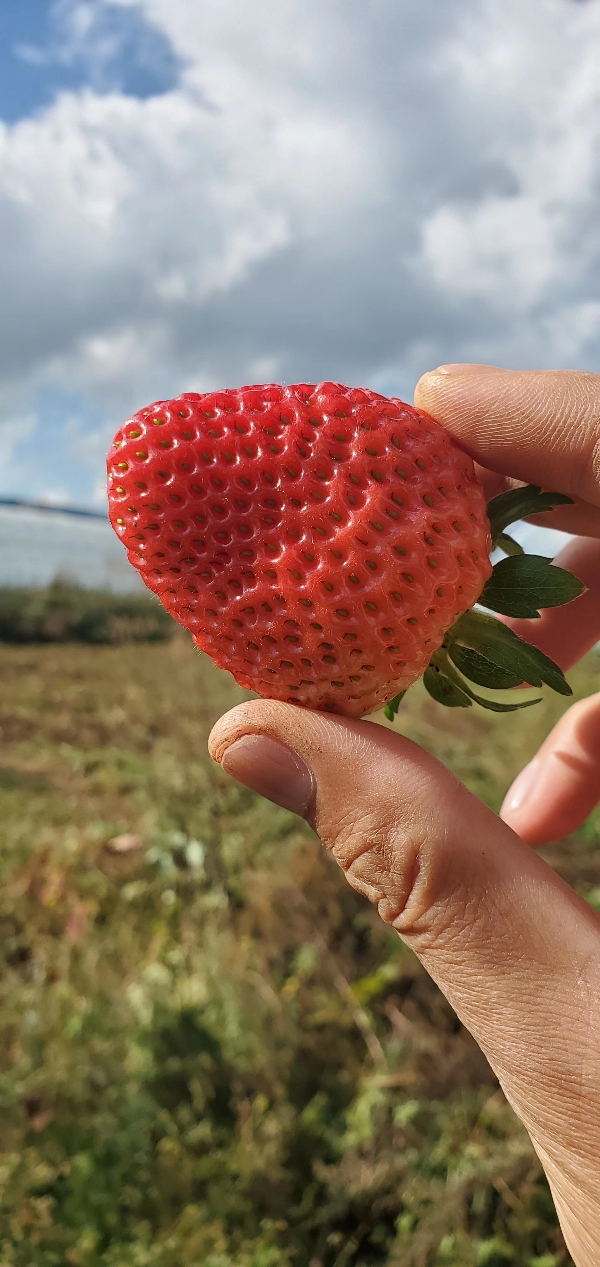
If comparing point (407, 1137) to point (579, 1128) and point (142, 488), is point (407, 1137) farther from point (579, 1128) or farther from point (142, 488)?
point (142, 488)

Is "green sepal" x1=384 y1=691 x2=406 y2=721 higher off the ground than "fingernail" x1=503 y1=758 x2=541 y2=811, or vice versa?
"green sepal" x1=384 y1=691 x2=406 y2=721

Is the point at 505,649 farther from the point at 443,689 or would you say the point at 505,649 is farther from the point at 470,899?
the point at 470,899

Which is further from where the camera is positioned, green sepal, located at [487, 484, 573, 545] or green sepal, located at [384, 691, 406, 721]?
green sepal, located at [384, 691, 406, 721]

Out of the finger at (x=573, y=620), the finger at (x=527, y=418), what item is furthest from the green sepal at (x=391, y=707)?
the finger at (x=573, y=620)

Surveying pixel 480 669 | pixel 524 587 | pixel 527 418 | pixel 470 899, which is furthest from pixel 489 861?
pixel 527 418

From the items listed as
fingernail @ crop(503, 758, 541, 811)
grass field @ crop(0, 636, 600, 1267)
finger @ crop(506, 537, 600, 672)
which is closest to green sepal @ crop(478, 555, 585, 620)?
finger @ crop(506, 537, 600, 672)

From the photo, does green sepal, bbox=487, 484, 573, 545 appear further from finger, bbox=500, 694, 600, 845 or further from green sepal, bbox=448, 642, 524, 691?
finger, bbox=500, 694, 600, 845

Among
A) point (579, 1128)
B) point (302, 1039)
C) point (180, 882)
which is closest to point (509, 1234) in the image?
point (302, 1039)

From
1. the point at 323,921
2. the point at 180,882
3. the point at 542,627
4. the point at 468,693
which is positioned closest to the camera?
the point at 468,693
